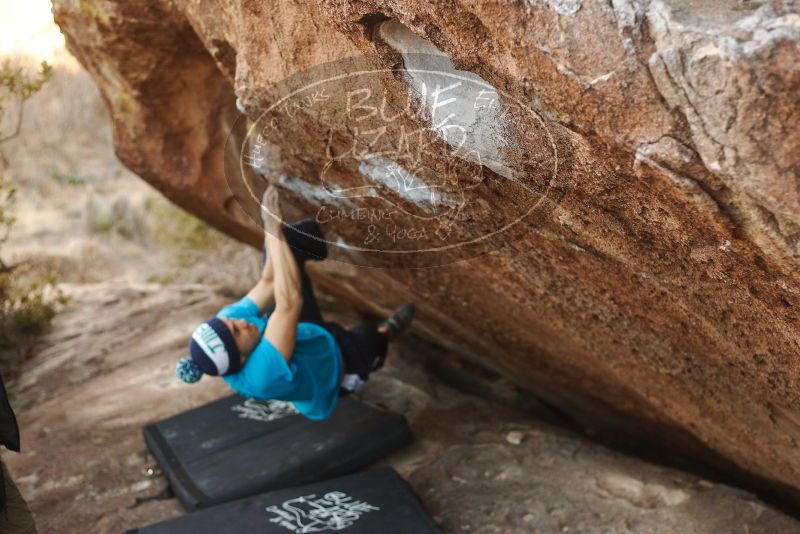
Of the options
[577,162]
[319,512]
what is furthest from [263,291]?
[577,162]

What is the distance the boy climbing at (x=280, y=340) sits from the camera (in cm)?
280

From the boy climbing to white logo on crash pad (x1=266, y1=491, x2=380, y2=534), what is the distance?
1.39ft

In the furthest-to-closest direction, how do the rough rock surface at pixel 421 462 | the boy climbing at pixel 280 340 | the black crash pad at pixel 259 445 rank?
1. the black crash pad at pixel 259 445
2. the boy climbing at pixel 280 340
3. the rough rock surface at pixel 421 462

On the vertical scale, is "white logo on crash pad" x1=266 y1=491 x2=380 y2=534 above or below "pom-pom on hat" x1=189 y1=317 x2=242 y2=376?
below

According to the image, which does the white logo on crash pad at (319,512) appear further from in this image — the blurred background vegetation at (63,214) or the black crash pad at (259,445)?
the blurred background vegetation at (63,214)

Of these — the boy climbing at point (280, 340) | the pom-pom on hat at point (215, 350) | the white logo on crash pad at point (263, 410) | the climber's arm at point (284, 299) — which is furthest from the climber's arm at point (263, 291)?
the white logo on crash pad at point (263, 410)

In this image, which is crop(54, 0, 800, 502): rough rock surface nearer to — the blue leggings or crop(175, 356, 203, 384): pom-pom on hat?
the blue leggings

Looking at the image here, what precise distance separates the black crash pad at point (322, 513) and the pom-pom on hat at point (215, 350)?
1.55ft

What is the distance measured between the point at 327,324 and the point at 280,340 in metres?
0.41

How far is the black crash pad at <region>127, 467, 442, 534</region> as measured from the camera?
2.58 metres

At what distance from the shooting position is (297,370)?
3.02 m

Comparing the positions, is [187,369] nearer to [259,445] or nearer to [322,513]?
[259,445]

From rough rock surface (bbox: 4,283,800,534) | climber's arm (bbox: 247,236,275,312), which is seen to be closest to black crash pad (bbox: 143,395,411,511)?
rough rock surface (bbox: 4,283,800,534)

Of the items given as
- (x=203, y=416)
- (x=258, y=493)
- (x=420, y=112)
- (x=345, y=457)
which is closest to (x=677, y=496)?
(x=345, y=457)
